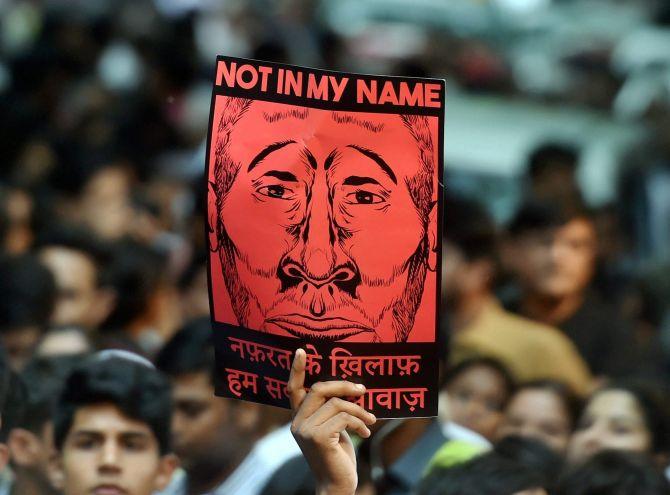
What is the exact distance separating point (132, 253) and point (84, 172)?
2.14 m

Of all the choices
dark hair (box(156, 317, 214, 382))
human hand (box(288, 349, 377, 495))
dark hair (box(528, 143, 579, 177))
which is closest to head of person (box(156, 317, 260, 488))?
dark hair (box(156, 317, 214, 382))

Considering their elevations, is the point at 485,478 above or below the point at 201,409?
below

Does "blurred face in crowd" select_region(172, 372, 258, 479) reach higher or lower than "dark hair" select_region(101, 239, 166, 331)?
lower

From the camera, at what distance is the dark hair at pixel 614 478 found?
4559 mm

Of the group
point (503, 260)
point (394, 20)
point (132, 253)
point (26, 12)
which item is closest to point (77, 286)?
point (132, 253)

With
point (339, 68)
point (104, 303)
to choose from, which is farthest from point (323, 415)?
point (339, 68)

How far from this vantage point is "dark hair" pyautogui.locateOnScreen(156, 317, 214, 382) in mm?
5449

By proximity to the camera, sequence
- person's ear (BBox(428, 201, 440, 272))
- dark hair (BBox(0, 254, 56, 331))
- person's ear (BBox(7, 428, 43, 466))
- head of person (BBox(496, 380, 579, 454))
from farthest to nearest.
Result: dark hair (BBox(0, 254, 56, 331)) < head of person (BBox(496, 380, 579, 454)) < person's ear (BBox(7, 428, 43, 466)) < person's ear (BBox(428, 201, 440, 272))

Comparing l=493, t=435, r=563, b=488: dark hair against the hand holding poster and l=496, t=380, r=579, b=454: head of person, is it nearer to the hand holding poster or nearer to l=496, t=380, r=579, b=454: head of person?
l=496, t=380, r=579, b=454: head of person

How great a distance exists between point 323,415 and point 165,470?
127cm

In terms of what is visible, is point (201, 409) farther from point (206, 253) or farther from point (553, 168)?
point (553, 168)

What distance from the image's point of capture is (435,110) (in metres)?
3.42

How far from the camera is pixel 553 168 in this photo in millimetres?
7945

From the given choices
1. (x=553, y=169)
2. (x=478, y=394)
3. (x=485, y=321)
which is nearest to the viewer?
(x=478, y=394)
